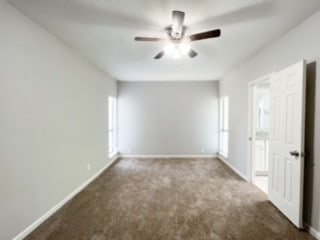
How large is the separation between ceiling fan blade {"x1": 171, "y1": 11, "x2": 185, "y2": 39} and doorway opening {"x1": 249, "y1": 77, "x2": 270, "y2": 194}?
2.29 m

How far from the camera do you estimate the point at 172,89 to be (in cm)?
670

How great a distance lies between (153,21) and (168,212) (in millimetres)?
2576

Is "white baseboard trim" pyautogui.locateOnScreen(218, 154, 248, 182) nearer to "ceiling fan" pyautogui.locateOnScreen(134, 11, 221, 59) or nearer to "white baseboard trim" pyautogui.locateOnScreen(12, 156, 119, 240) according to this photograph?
"ceiling fan" pyautogui.locateOnScreen(134, 11, 221, 59)

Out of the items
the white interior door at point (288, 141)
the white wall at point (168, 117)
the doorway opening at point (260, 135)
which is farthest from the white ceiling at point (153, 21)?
the white wall at point (168, 117)

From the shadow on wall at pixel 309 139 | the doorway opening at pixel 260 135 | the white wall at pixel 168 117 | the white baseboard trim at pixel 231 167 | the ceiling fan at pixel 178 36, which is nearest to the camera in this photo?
the ceiling fan at pixel 178 36

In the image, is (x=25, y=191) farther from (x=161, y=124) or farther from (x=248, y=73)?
(x=161, y=124)

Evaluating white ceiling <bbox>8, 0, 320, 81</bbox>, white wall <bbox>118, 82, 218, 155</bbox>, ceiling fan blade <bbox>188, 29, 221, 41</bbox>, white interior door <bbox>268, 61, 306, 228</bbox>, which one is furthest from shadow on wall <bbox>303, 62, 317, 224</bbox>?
white wall <bbox>118, 82, 218, 155</bbox>

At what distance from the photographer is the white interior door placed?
95.7 inches

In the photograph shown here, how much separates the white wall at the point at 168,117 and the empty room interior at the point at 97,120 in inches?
76.1

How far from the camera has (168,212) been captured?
292 centimetres

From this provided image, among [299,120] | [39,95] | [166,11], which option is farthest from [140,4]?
[299,120]

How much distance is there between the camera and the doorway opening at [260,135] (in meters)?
4.09

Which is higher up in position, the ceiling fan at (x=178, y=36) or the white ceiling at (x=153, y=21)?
the white ceiling at (x=153, y=21)

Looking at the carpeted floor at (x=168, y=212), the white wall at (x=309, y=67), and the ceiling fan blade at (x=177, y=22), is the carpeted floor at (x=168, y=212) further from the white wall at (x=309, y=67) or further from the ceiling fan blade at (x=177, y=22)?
the ceiling fan blade at (x=177, y=22)
